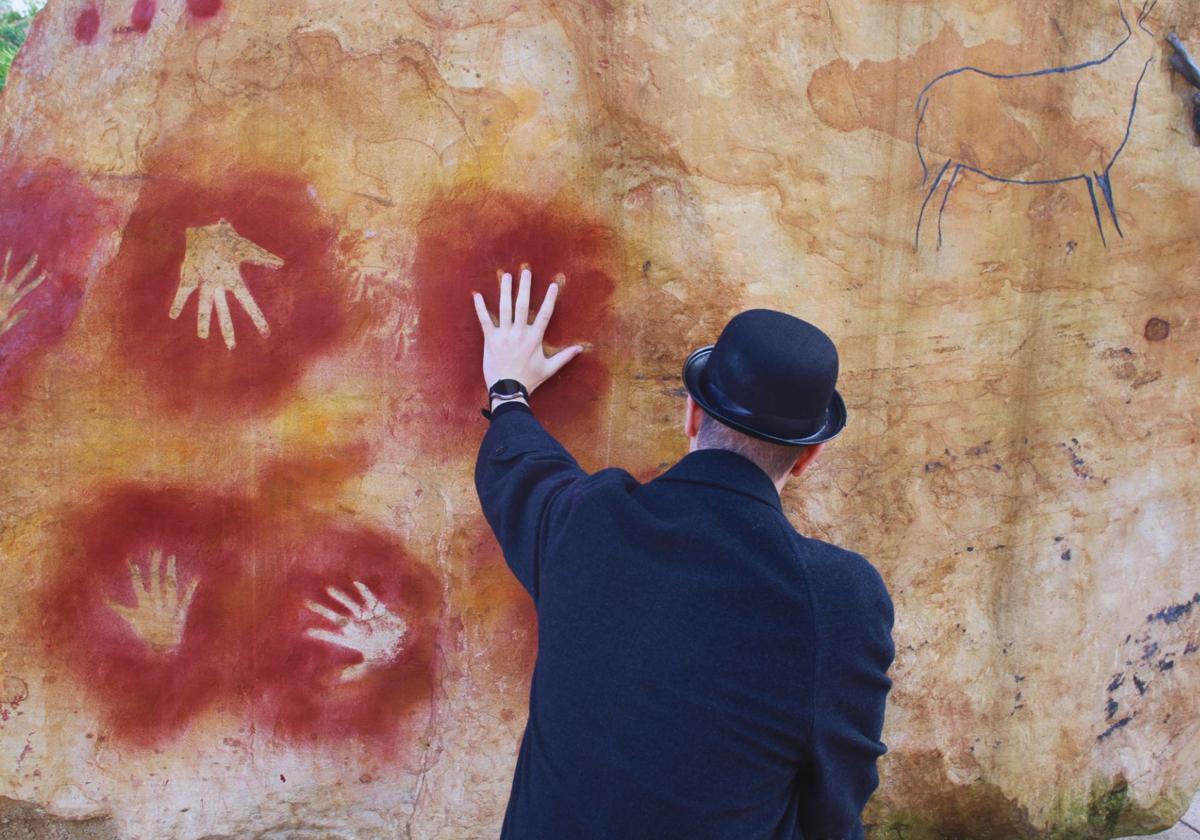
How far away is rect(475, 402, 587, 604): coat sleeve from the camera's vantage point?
1.36 metres

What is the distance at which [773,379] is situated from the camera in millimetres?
1196

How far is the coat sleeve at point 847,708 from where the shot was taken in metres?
1.14

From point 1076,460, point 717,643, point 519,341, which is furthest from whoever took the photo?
point 1076,460

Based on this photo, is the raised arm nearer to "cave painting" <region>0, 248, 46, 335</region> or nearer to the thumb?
the thumb

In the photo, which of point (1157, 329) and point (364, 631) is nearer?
point (364, 631)

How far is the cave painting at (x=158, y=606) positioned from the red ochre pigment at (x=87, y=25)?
113 cm

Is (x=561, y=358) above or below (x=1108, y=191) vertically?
below

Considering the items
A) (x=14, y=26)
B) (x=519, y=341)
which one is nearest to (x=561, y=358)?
(x=519, y=341)

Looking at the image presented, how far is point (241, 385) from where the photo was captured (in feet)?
5.98

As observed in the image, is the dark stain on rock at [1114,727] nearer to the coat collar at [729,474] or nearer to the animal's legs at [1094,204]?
the animal's legs at [1094,204]

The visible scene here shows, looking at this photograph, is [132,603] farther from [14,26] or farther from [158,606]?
[14,26]

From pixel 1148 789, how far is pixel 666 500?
1.87m

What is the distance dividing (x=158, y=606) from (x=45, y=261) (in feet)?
2.56

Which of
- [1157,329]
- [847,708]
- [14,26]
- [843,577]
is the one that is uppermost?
[14,26]
